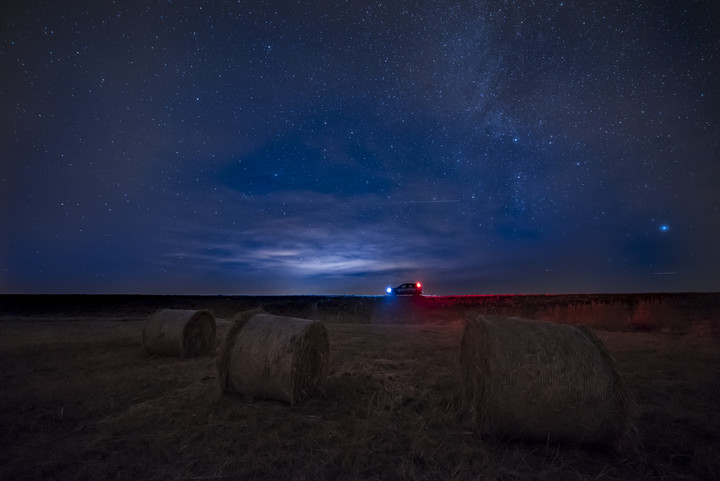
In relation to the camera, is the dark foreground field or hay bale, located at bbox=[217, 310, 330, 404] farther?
hay bale, located at bbox=[217, 310, 330, 404]

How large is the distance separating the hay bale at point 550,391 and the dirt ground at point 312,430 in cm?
22

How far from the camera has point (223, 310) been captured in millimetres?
29156

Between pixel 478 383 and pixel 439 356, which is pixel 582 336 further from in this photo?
pixel 439 356

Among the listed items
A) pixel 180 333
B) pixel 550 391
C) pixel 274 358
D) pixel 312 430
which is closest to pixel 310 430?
pixel 312 430

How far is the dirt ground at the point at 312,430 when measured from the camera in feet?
13.0

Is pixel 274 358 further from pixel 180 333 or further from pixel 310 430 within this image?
pixel 180 333

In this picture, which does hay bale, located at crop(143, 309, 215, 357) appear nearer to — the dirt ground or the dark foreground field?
the dark foreground field

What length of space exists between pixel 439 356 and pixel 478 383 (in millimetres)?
4839

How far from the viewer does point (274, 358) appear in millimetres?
6320

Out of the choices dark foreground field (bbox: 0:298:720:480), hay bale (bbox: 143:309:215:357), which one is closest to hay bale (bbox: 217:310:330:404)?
dark foreground field (bbox: 0:298:720:480)

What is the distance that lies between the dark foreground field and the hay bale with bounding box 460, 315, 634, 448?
0.72 feet

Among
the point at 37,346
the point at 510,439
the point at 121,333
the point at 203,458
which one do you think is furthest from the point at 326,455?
the point at 121,333

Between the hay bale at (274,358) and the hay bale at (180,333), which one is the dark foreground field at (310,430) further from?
the hay bale at (180,333)

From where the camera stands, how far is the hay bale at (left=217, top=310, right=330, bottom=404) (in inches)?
245
